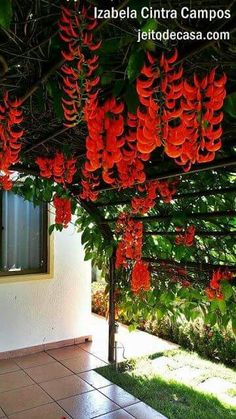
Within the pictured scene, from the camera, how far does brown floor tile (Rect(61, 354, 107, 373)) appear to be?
3871 mm

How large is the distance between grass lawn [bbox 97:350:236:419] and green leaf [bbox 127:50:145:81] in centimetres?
289

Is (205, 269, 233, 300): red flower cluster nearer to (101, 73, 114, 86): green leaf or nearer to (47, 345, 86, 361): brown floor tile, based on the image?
(101, 73, 114, 86): green leaf

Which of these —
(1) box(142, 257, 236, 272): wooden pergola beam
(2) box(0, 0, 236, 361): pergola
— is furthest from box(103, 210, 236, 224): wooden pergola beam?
(1) box(142, 257, 236, 272): wooden pergola beam

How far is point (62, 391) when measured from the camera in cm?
329

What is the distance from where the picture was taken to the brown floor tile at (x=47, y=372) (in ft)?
11.9

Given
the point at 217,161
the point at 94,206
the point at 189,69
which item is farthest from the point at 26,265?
the point at 189,69

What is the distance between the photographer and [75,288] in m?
4.84

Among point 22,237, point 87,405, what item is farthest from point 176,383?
point 22,237

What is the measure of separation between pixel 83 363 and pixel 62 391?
75 centimetres

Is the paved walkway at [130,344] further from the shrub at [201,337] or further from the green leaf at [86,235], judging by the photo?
the green leaf at [86,235]

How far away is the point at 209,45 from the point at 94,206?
246cm

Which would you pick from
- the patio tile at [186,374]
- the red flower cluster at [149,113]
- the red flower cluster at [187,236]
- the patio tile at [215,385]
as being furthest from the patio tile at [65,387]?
the red flower cluster at [149,113]

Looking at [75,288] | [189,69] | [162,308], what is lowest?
[75,288]

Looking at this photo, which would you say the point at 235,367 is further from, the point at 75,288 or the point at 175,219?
the point at 175,219
